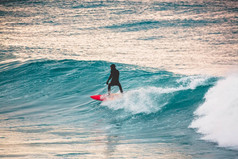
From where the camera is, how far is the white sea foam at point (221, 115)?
25.1 ft

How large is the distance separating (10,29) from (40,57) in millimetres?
14767

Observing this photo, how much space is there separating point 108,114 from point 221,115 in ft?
14.0

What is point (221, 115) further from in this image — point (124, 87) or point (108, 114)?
point (124, 87)

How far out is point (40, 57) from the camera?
21125 millimetres

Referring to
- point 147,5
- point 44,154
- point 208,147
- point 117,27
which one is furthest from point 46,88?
point 147,5

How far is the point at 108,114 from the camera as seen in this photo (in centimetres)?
1165

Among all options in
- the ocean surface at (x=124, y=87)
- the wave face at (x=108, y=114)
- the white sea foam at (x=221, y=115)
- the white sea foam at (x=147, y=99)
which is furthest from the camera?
the white sea foam at (x=147, y=99)

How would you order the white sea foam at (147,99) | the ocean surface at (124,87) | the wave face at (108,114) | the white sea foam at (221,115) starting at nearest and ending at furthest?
the wave face at (108,114) < the white sea foam at (221,115) < the ocean surface at (124,87) < the white sea foam at (147,99)

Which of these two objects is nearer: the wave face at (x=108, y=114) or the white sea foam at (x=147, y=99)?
the wave face at (x=108, y=114)

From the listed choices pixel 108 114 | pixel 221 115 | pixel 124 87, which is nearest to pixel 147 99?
pixel 108 114

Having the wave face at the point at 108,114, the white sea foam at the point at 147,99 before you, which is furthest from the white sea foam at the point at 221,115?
the white sea foam at the point at 147,99

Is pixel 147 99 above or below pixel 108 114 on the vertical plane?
above

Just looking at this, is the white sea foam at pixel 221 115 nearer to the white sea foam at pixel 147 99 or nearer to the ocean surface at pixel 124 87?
the ocean surface at pixel 124 87

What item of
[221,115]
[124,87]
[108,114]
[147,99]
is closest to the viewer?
[221,115]
